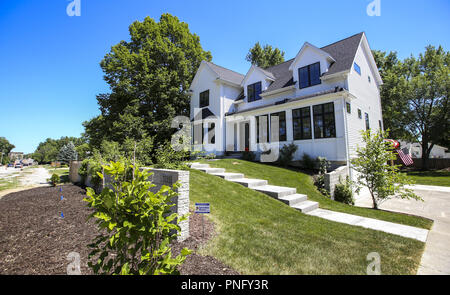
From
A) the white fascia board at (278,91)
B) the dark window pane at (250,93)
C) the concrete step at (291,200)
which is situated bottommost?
the concrete step at (291,200)

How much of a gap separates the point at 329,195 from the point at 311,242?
18.2 ft

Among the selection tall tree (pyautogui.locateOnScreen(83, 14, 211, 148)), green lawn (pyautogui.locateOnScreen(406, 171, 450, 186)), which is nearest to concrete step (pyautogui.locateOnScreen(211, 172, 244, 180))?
tall tree (pyautogui.locateOnScreen(83, 14, 211, 148))

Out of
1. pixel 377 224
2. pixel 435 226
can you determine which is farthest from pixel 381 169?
pixel 377 224

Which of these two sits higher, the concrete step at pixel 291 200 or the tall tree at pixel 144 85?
the tall tree at pixel 144 85

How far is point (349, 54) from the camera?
12.2 meters

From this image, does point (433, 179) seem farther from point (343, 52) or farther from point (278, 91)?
point (278, 91)

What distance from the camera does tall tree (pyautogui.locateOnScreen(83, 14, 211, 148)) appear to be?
17125mm

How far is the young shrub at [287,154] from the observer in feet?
39.3

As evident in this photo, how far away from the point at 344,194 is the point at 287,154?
4.06 m

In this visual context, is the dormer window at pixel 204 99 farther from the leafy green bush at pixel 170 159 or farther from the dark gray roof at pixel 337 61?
the leafy green bush at pixel 170 159

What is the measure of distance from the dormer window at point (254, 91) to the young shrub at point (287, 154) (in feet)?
17.8

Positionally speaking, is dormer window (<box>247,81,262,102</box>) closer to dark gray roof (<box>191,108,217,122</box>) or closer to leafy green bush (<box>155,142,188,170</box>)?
dark gray roof (<box>191,108,217,122</box>)

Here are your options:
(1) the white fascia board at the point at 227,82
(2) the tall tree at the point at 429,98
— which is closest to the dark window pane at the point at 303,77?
(1) the white fascia board at the point at 227,82
